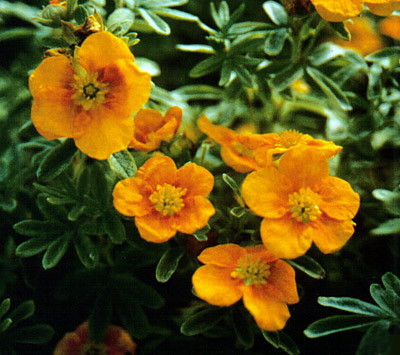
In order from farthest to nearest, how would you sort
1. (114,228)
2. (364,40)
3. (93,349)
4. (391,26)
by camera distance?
(364,40) < (391,26) < (93,349) < (114,228)

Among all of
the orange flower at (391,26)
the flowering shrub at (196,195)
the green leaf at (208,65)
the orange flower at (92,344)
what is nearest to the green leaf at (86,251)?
the flowering shrub at (196,195)

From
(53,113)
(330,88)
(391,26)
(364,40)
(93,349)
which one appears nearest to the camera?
(53,113)

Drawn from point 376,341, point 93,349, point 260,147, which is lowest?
point 93,349

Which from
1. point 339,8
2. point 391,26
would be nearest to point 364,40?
point 391,26

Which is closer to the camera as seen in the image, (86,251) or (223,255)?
(223,255)

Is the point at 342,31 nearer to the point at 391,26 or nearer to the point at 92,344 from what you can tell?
the point at 391,26

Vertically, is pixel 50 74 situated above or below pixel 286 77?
above

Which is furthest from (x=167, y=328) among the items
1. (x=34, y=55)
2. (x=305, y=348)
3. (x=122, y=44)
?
(x=34, y=55)

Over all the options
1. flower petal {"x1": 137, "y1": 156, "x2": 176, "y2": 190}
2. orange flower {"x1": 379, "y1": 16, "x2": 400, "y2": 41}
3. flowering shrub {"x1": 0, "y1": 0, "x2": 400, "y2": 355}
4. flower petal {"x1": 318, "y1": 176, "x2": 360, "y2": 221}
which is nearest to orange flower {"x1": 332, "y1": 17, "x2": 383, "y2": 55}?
orange flower {"x1": 379, "y1": 16, "x2": 400, "y2": 41}
